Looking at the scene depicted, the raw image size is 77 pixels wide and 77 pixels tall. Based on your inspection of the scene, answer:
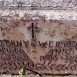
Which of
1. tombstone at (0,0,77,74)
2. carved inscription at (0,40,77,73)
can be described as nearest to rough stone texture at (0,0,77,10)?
tombstone at (0,0,77,74)

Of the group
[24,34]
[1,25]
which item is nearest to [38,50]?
[24,34]

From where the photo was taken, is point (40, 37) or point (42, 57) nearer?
point (40, 37)

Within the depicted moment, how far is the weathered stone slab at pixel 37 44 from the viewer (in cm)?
111

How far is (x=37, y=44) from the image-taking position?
1.22 metres

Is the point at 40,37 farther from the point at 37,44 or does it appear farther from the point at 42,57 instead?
the point at 42,57

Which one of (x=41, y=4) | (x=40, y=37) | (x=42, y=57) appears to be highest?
(x=41, y=4)

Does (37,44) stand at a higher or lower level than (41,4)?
lower

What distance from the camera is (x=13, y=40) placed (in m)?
1.20

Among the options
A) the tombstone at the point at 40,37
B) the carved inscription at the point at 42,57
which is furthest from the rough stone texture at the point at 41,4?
the carved inscription at the point at 42,57

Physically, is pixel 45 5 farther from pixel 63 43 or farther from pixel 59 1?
pixel 63 43

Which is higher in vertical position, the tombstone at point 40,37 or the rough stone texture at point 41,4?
the rough stone texture at point 41,4

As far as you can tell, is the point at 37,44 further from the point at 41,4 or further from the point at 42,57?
the point at 41,4

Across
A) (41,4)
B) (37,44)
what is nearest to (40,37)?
(37,44)

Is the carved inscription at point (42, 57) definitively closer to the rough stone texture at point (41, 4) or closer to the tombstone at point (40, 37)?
the tombstone at point (40, 37)
